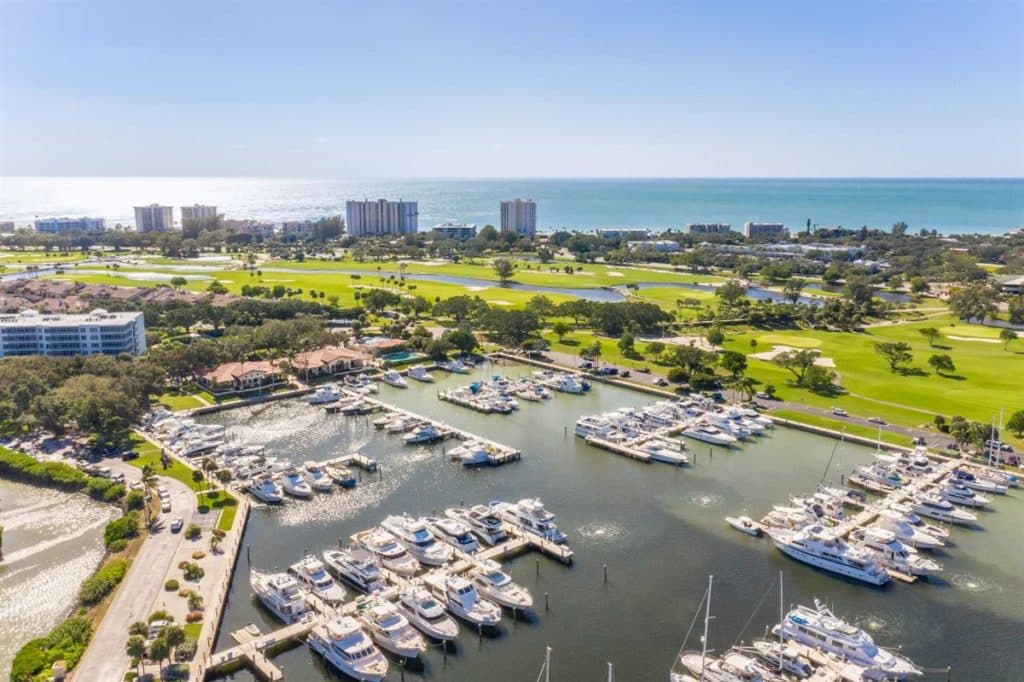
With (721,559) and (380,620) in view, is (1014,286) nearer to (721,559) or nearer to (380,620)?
(721,559)

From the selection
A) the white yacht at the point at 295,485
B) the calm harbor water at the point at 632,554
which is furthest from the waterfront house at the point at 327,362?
the white yacht at the point at 295,485

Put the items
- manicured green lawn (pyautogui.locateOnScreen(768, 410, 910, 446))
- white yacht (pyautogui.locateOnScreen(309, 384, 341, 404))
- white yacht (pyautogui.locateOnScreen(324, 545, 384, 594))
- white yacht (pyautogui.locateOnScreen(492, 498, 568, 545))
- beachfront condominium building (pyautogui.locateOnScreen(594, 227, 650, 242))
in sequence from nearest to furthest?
white yacht (pyautogui.locateOnScreen(324, 545, 384, 594)) → white yacht (pyautogui.locateOnScreen(492, 498, 568, 545)) → manicured green lawn (pyautogui.locateOnScreen(768, 410, 910, 446)) → white yacht (pyautogui.locateOnScreen(309, 384, 341, 404)) → beachfront condominium building (pyautogui.locateOnScreen(594, 227, 650, 242))

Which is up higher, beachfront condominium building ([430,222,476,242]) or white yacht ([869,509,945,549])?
beachfront condominium building ([430,222,476,242])

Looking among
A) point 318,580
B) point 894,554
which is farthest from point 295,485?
point 894,554

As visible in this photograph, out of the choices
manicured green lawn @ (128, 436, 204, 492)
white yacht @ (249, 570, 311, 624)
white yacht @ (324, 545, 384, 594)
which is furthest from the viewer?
manicured green lawn @ (128, 436, 204, 492)

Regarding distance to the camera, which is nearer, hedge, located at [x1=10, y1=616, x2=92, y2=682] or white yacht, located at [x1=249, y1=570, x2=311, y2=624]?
hedge, located at [x1=10, y1=616, x2=92, y2=682]

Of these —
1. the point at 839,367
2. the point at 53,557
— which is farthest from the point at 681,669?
the point at 839,367

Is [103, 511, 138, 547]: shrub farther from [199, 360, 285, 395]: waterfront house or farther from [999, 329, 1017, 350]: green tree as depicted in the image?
[999, 329, 1017, 350]: green tree

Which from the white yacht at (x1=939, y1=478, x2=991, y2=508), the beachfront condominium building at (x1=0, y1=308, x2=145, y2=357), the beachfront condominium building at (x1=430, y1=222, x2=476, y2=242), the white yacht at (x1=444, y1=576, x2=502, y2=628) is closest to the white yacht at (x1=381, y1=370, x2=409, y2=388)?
the beachfront condominium building at (x1=0, y1=308, x2=145, y2=357)
